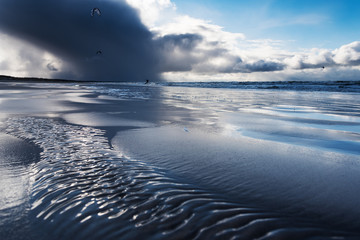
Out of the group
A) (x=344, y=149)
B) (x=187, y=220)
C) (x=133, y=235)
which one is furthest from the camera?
(x=344, y=149)

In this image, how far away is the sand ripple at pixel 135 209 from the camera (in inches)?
76.8

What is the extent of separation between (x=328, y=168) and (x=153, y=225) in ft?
9.67

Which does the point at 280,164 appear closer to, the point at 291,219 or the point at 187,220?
the point at 291,219

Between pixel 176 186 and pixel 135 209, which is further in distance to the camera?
pixel 176 186

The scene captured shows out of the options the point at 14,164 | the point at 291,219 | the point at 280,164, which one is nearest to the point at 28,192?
the point at 14,164

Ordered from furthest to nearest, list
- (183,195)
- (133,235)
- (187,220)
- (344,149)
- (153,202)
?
(344,149), (183,195), (153,202), (187,220), (133,235)

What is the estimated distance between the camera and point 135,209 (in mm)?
2254

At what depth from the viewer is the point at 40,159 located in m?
3.65

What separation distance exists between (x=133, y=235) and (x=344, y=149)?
450cm

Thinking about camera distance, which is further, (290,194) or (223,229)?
(290,194)

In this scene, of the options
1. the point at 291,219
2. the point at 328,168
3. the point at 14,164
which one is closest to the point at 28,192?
the point at 14,164

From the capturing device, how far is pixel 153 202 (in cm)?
239

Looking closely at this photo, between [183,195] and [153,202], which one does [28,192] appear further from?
[183,195]

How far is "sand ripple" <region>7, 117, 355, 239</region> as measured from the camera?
76.8 inches
